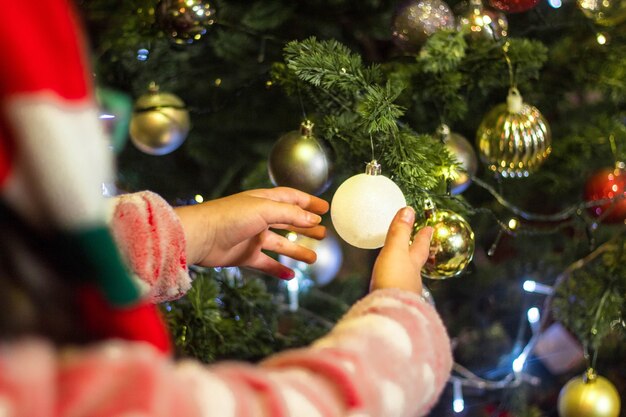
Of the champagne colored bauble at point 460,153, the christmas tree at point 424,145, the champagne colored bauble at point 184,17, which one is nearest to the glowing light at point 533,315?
the christmas tree at point 424,145

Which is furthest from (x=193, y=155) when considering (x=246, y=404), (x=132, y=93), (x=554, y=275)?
(x=246, y=404)

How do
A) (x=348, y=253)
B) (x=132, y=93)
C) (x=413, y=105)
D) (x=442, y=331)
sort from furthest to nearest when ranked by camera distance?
(x=348, y=253) → (x=132, y=93) → (x=413, y=105) → (x=442, y=331)

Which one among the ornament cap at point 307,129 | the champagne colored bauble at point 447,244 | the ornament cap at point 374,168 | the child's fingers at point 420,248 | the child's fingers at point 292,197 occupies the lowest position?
the champagne colored bauble at point 447,244

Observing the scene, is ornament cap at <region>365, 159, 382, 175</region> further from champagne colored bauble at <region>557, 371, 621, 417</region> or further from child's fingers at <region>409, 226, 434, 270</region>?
champagne colored bauble at <region>557, 371, 621, 417</region>

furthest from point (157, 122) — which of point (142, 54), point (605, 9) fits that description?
point (605, 9)

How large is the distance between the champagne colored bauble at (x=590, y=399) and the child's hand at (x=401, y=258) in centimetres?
55

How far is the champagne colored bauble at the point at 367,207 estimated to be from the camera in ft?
2.31

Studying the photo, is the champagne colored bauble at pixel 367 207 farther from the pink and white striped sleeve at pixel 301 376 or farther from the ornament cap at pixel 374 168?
the pink and white striped sleeve at pixel 301 376

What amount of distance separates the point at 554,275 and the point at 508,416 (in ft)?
0.88

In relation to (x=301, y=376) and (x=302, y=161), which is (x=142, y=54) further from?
(x=301, y=376)

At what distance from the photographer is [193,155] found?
1312 mm

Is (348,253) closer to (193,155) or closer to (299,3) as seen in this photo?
(193,155)

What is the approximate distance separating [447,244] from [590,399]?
18.4 inches

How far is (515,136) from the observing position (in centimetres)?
97
